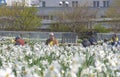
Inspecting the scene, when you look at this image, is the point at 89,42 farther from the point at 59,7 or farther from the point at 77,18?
the point at 59,7

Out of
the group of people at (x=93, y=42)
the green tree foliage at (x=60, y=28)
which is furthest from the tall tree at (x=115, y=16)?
the group of people at (x=93, y=42)

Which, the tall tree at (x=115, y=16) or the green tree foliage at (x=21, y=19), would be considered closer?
the green tree foliage at (x=21, y=19)

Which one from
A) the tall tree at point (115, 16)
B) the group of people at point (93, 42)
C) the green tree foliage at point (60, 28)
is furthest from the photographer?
the tall tree at point (115, 16)

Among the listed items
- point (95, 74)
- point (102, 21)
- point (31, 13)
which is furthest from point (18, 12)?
point (95, 74)

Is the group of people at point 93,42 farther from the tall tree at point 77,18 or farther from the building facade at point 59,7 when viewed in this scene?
the building facade at point 59,7

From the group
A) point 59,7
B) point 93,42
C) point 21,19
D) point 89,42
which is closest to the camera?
point 89,42

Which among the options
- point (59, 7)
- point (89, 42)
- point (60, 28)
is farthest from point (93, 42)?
point (59, 7)

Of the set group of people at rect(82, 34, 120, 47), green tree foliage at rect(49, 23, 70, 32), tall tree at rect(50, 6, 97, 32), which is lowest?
green tree foliage at rect(49, 23, 70, 32)

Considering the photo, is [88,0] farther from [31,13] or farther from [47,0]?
[31,13]

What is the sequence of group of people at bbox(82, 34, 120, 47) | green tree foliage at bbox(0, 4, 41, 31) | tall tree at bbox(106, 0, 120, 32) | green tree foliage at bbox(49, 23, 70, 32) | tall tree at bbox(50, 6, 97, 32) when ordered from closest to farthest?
group of people at bbox(82, 34, 120, 47) < green tree foliage at bbox(49, 23, 70, 32) < tall tree at bbox(50, 6, 97, 32) < green tree foliage at bbox(0, 4, 41, 31) < tall tree at bbox(106, 0, 120, 32)

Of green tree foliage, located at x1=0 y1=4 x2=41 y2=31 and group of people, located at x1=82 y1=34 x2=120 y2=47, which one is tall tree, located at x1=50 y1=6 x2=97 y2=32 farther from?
group of people, located at x1=82 y1=34 x2=120 y2=47

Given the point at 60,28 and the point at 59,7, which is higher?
the point at 59,7

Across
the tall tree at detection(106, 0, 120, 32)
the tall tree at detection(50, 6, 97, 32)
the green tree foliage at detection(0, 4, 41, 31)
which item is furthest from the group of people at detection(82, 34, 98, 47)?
the green tree foliage at detection(0, 4, 41, 31)

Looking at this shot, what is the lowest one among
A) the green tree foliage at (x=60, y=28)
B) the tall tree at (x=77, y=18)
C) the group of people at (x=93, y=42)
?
the green tree foliage at (x=60, y=28)
